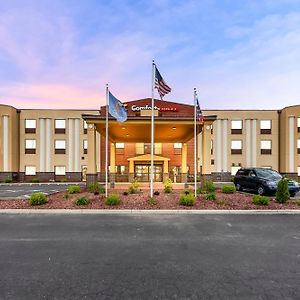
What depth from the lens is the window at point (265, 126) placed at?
40.8 m

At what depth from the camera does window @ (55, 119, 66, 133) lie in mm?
40656

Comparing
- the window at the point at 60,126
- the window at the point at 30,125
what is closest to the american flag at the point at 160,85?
the window at the point at 60,126

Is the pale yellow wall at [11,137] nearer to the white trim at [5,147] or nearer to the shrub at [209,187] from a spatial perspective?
the white trim at [5,147]

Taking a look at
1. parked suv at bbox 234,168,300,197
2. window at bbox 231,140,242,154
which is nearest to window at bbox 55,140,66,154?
window at bbox 231,140,242,154

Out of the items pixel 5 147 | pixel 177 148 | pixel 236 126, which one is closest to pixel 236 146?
pixel 236 126

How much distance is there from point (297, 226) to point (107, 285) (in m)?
7.98

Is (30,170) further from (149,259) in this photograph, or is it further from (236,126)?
(149,259)

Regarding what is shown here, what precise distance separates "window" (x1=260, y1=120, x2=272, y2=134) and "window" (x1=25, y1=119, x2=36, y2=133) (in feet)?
108

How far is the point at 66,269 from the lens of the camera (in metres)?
5.65

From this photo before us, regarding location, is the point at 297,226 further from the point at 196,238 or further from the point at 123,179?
the point at 123,179

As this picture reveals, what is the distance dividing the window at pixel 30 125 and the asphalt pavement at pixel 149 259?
1265 inches

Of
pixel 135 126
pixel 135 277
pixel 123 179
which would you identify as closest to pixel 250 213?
pixel 135 277

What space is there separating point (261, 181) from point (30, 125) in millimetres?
33476

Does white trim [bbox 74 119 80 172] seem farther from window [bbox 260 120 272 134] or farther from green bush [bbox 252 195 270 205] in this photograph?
green bush [bbox 252 195 270 205]
